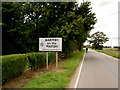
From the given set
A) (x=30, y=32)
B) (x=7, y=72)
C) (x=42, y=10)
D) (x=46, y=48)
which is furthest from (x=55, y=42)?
(x=30, y=32)

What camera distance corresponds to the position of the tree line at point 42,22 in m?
16.0

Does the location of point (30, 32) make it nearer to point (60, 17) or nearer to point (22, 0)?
point (60, 17)

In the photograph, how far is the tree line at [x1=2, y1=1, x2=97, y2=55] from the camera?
16.0 metres

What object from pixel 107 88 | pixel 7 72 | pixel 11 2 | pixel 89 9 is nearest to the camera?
pixel 107 88

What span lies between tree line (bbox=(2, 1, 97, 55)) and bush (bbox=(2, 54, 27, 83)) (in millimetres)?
8003

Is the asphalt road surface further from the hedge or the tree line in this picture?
the tree line

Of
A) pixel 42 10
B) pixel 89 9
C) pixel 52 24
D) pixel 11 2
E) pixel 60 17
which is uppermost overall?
pixel 11 2

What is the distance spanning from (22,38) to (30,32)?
372 centimetres

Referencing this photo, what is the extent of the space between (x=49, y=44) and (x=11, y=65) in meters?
4.62

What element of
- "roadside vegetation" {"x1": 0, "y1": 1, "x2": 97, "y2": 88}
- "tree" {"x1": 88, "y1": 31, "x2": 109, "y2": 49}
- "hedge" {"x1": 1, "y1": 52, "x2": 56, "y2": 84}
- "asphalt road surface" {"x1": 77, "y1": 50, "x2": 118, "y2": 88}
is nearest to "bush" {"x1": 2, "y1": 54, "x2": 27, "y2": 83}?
"hedge" {"x1": 1, "y1": 52, "x2": 56, "y2": 84}

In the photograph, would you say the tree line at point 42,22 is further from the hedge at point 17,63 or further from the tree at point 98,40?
the tree at point 98,40

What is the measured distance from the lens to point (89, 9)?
2034cm

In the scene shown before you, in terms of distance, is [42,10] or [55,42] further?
[42,10]

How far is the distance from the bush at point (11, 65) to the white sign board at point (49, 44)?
2.64 m
